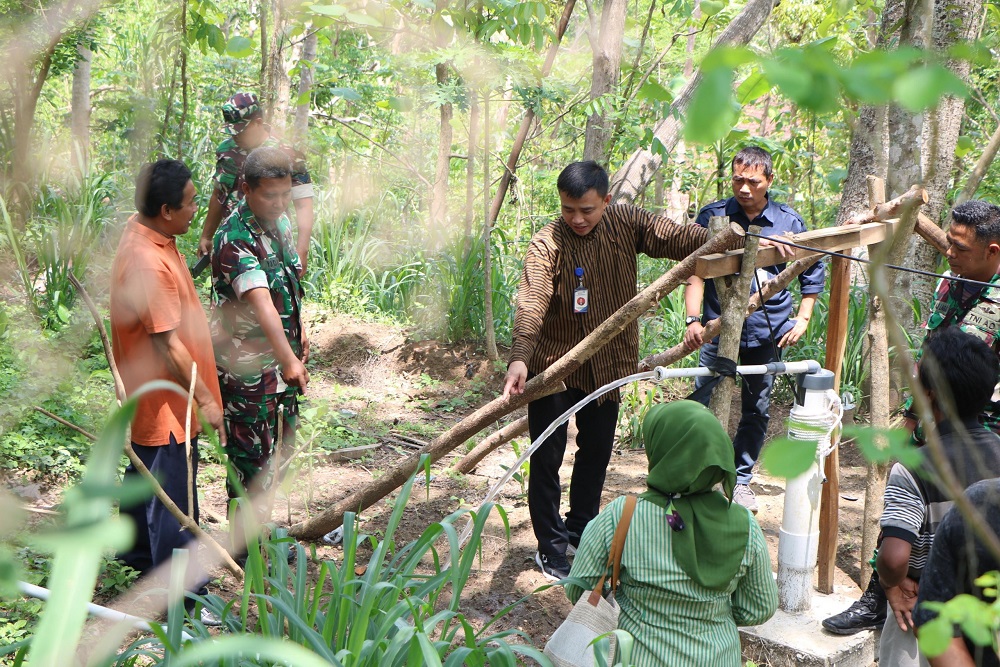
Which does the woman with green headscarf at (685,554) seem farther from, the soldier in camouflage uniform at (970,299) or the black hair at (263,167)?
the black hair at (263,167)

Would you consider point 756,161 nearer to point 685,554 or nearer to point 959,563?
point 685,554

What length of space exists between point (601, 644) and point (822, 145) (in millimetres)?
8052

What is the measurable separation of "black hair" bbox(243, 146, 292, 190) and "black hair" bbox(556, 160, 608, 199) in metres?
1.02

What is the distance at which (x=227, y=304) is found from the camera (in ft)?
11.1

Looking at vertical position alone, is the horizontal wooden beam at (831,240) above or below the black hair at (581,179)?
below

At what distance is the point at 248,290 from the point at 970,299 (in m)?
2.51

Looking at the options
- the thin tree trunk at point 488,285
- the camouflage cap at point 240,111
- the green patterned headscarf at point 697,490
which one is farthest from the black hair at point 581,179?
the thin tree trunk at point 488,285

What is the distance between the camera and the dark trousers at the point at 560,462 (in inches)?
139

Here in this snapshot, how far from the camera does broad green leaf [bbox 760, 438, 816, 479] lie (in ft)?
3.32

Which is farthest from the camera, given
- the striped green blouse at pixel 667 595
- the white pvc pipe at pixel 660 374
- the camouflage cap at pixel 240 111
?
the camouflage cap at pixel 240 111

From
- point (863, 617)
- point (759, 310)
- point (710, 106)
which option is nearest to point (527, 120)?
point (759, 310)

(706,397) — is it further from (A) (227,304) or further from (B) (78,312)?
(B) (78,312)

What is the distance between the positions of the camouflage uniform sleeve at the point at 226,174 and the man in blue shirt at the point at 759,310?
7.57 ft

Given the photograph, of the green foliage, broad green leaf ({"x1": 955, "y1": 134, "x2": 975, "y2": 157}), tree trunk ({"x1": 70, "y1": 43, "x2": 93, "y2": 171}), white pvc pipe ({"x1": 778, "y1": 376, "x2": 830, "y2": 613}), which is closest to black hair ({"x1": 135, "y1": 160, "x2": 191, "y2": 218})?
white pvc pipe ({"x1": 778, "y1": 376, "x2": 830, "y2": 613})
